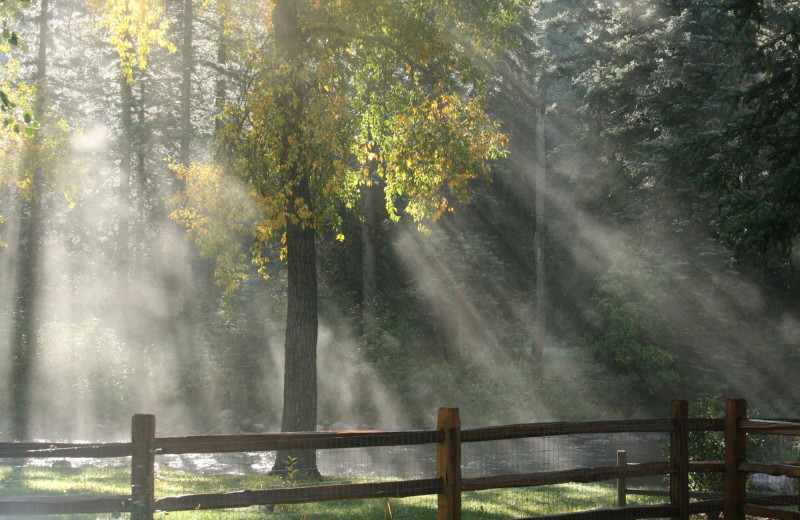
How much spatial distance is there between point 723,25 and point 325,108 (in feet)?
75.4

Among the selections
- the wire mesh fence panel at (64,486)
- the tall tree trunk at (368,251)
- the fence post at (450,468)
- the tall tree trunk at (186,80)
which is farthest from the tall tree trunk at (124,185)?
the fence post at (450,468)

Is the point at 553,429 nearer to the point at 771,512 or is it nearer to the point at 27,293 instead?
the point at 771,512

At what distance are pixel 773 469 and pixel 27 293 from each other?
103 ft

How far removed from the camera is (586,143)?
34781 millimetres

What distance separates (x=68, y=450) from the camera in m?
5.73

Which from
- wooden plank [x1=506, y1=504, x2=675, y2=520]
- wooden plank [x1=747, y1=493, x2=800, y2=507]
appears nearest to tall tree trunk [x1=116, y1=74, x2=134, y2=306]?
wooden plank [x1=506, y1=504, x2=675, y2=520]

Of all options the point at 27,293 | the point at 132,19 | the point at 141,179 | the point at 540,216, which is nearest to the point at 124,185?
the point at 141,179

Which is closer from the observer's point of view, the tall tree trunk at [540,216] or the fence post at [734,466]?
the fence post at [734,466]

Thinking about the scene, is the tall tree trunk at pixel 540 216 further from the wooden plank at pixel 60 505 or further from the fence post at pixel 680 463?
the wooden plank at pixel 60 505

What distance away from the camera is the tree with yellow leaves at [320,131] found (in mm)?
12609

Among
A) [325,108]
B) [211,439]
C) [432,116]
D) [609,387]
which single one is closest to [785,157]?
[432,116]

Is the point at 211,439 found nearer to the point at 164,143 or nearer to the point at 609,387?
the point at 609,387

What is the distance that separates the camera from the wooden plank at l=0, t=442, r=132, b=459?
5578 millimetres

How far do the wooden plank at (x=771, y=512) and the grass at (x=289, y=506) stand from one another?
130 inches
